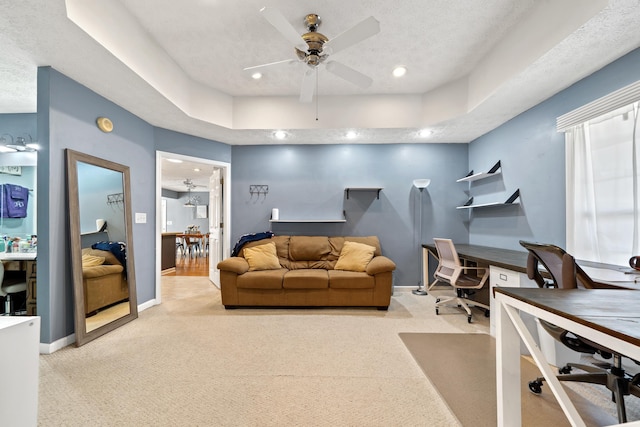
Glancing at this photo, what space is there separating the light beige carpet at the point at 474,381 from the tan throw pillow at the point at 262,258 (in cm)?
194

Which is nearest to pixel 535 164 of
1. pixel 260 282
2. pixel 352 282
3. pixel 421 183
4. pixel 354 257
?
pixel 421 183

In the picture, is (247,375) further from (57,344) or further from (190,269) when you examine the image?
(190,269)

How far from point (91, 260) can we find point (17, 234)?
1675mm

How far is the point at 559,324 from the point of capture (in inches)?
37.6

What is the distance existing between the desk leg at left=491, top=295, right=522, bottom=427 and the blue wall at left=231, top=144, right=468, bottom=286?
3197 mm

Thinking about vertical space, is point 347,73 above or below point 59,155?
above

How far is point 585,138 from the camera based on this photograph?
2404 millimetres

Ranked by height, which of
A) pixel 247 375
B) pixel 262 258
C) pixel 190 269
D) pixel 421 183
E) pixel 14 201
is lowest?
pixel 190 269

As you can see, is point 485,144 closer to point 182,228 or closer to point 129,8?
point 129,8

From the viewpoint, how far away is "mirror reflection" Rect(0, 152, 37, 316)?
262 centimetres

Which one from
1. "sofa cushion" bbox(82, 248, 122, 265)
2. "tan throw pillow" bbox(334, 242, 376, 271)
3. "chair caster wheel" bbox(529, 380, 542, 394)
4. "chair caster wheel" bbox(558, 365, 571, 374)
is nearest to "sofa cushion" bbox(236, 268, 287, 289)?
"tan throw pillow" bbox(334, 242, 376, 271)

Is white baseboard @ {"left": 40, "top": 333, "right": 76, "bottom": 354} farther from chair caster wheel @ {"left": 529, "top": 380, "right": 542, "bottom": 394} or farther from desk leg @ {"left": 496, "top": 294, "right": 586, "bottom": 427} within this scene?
chair caster wheel @ {"left": 529, "top": 380, "right": 542, "bottom": 394}

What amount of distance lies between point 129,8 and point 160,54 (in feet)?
1.76

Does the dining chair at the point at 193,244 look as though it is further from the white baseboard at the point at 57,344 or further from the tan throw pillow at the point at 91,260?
the white baseboard at the point at 57,344
